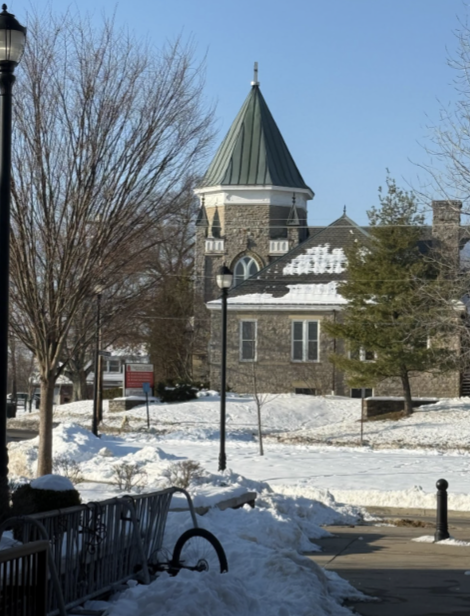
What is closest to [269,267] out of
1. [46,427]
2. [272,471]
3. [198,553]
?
[272,471]

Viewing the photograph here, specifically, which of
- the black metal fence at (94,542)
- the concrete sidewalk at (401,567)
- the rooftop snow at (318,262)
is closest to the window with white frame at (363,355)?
the rooftop snow at (318,262)

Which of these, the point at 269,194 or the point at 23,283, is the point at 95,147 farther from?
the point at 269,194

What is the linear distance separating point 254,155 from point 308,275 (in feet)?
38.0

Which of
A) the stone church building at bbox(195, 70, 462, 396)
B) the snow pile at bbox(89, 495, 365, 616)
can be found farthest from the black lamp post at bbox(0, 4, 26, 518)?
the stone church building at bbox(195, 70, 462, 396)

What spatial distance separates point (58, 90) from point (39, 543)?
404 inches

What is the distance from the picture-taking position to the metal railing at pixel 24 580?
5.68 metres

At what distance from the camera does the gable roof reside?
153 ft

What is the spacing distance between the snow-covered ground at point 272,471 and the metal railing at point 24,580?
875 mm

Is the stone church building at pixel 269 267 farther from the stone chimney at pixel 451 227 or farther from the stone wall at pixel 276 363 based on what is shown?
the stone chimney at pixel 451 227

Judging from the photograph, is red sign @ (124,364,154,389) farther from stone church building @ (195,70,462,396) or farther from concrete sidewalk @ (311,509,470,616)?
concrete sidewalk @ (311,509,470,616)

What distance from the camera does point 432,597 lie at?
944 cm

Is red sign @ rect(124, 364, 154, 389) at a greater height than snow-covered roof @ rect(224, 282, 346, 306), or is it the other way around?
snow-covered roof @ rect(224, 282, 346, 306)

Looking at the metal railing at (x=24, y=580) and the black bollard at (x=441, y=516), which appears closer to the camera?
the metal railing at (x=24, y=580)

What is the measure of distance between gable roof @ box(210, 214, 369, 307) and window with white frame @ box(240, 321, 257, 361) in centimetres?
103
